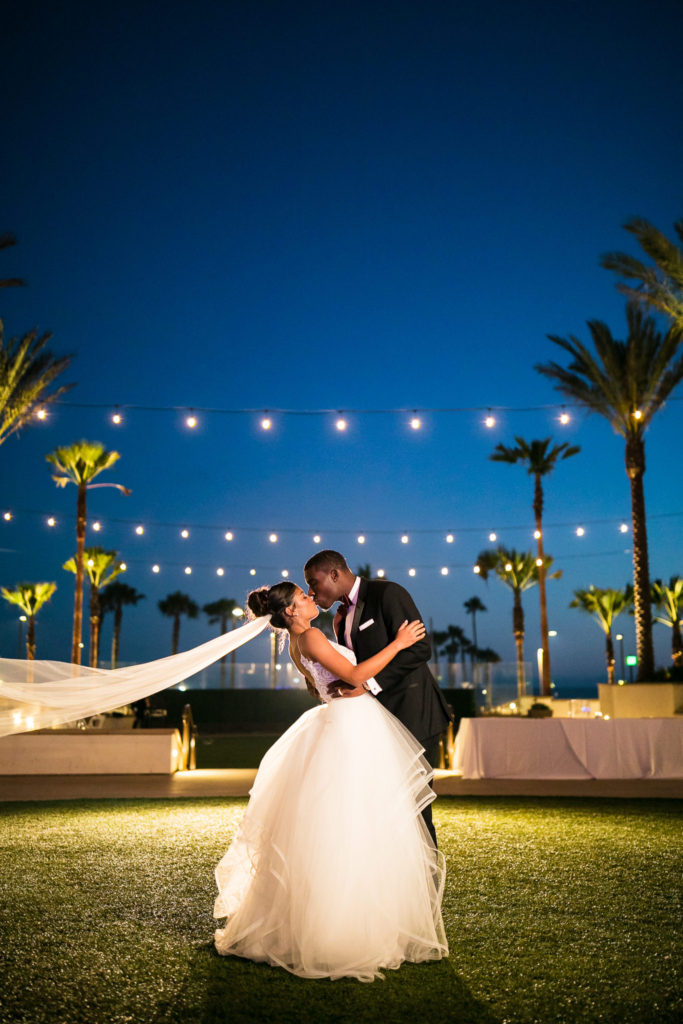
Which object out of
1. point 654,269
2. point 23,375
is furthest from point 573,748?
point 23,375

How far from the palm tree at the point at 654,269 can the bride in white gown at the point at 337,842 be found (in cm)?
1462

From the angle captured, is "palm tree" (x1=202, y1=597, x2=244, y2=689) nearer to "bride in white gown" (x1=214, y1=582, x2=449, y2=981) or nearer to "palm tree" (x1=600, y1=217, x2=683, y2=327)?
"palm tree" (x1=600, y1=217, x2=683, y2=327)

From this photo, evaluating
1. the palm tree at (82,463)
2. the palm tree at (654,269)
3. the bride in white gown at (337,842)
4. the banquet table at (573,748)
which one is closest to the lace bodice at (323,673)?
the bride in white gown at (337,842)

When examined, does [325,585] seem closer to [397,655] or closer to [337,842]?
[397,655]

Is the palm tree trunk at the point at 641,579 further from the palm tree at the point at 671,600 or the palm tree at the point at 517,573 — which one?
the palm tree at the point at 671,600

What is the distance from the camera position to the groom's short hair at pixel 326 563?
450 centimetres

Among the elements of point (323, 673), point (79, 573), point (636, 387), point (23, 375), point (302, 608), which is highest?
point (636, 387)

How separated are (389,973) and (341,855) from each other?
1.85 feet

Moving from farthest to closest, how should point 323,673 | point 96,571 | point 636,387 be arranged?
1. point 96,571
2. point 636,387
3. point 323,673

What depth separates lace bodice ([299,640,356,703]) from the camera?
444cm

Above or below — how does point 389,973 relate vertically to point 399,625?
below

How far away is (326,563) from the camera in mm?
4508

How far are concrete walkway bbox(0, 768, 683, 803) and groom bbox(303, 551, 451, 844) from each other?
6819 millimetres

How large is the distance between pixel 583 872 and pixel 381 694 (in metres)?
2.67
